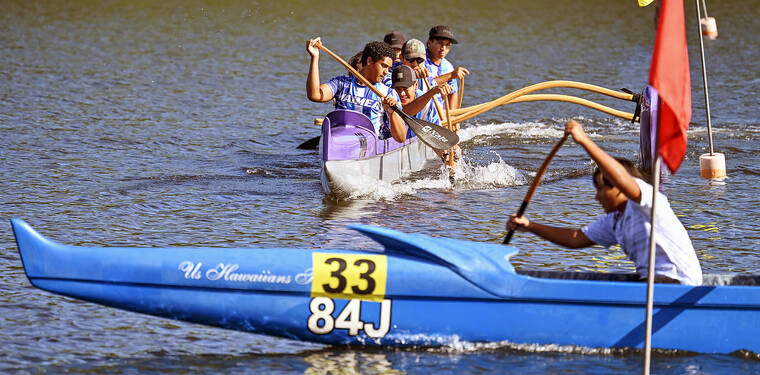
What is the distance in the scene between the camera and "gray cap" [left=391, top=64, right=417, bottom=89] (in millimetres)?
10930

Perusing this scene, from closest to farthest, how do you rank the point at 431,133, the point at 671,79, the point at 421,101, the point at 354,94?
the point at 671,79, the point at 354,94, the point at 421,101, the point at 431,133

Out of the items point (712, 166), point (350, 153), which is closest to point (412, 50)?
point (350, 153)

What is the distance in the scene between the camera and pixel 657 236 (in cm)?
620

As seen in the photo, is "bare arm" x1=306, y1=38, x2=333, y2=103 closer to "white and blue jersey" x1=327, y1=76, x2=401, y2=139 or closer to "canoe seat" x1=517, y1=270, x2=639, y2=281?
"white and blue jersey" x1=327, y1=76, x2=401, y2=139

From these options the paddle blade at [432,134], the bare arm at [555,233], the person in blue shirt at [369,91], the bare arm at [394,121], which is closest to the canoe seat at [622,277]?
the bare arm at [555,233]

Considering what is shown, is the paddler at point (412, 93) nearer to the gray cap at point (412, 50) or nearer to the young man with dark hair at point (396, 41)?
the gray cap at point (412, 50)

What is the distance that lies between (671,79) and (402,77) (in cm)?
531

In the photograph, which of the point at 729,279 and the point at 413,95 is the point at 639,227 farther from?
the point at 413,95

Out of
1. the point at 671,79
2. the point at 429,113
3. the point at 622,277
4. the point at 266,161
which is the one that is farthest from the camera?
the point at 266,161

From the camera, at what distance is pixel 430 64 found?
13.1 metres

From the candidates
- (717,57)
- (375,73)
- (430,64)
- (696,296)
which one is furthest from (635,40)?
(696,296)

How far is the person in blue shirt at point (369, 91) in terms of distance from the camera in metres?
10.5

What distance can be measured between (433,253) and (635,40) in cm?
2188

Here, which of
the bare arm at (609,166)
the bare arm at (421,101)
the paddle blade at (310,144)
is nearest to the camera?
the bare arm at (609,166)
